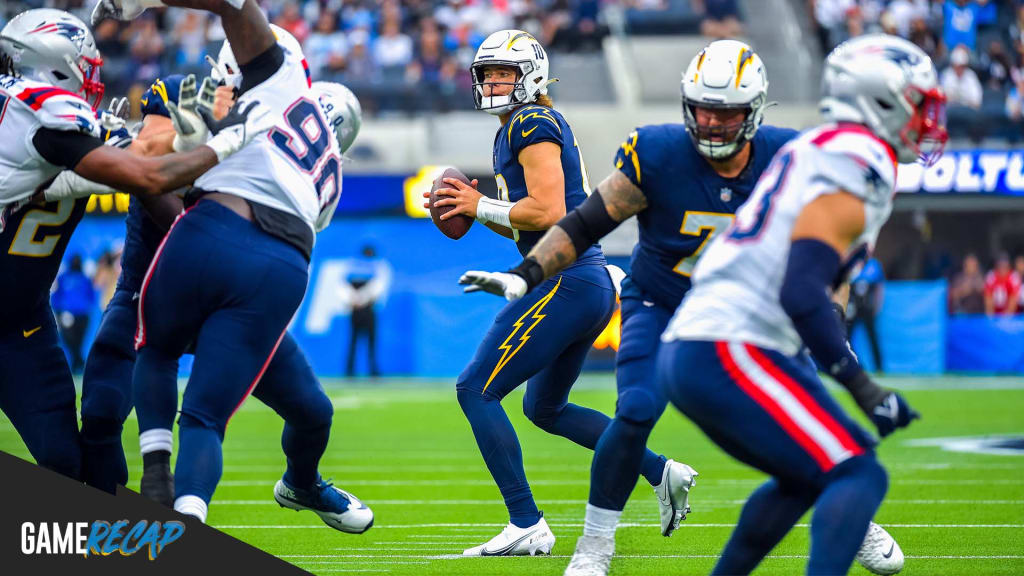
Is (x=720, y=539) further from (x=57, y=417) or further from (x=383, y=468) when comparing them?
(x=383, y=468)

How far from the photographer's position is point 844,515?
3.29 meters

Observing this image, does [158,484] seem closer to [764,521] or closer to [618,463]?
[618,463]

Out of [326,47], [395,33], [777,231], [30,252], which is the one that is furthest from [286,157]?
[395,33]

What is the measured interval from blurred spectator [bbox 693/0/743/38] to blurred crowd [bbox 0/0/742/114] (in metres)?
0.02

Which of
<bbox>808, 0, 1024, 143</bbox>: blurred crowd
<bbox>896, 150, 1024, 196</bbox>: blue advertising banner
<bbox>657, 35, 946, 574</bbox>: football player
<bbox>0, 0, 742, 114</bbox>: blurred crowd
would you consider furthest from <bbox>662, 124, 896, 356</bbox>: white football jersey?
<bbox>808, 0, 1024, 143</bbox>: blurred crowd

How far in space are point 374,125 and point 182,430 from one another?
13811 millimetres

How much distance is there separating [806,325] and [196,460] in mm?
1814

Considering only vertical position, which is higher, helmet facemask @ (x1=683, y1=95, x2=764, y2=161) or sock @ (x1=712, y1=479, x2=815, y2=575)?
helmet facemask @ (x1=683, y1=95, x2=764, y2=161)

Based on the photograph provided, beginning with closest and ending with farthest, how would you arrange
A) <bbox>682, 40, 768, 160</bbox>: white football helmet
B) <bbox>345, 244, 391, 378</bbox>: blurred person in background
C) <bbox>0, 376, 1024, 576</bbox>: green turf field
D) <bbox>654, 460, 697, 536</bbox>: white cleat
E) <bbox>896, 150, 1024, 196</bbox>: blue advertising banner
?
1. <bbox>682, 40, 768, 160</bbox>: white football helmet
2. <bbox>0, 376, 1024, 576</bbox>: green turf field
3. <bbox>654, 460, 697, 536</bbox>: white cleat
4. <bbox>345, 244, 391, 378</bbox>: blurred person in background
5. <bbox>896, 150, 1024, 196</bbox>: blue advertising banner

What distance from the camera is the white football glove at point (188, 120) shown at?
162 inches

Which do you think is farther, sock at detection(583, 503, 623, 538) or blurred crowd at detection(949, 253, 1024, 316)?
blurred crowd at detection(949, 253, 1024, 316)

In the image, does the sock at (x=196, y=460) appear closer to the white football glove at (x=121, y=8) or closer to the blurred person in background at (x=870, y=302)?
the white football glove at (x=121, y=8)

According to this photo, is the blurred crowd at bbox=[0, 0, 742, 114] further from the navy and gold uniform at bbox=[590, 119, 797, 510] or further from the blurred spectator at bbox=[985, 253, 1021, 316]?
the navy and gold uniform at bbox=[590, 119, 797, 510]

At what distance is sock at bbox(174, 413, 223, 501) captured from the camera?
395 cm
